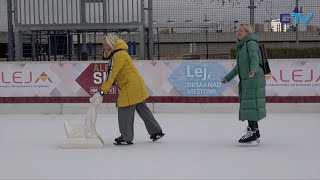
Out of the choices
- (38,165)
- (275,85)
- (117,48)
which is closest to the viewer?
(38,165)

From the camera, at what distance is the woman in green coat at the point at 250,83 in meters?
7.28

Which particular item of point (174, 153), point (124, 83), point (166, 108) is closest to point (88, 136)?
point (124, 83)

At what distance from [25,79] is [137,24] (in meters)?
2.39

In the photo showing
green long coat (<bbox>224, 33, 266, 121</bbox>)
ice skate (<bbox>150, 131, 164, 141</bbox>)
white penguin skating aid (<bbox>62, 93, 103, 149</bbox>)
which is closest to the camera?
green long coat (<bbox>224, 33, 266, 121</bbox>)

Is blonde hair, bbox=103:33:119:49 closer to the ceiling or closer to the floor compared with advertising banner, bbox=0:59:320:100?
closer to the ceiling

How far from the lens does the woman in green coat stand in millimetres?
7281

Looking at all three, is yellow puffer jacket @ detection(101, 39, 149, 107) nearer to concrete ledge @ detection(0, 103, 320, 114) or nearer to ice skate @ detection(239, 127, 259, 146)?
ice skate @ detection(239, 127, 259, 146)

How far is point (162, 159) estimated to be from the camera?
663 centimetres

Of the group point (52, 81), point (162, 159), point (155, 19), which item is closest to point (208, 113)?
point (155, 19)

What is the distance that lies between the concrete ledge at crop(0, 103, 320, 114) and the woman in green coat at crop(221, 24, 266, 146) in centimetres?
395

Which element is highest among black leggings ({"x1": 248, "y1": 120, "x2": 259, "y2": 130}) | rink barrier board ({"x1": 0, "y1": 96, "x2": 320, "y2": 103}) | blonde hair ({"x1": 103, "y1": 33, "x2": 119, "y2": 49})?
blonde hair ({"x1": 103, "y1": 33, "x2": 119, "y2": 49})

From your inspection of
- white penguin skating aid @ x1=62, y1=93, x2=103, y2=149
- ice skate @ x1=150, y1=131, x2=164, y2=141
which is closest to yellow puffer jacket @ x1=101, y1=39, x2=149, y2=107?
white penguin skating aid @ x1=62, y1=93, x2=103, y2=149

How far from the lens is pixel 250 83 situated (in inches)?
288

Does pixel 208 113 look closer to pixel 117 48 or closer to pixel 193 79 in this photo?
pixel 193 79
